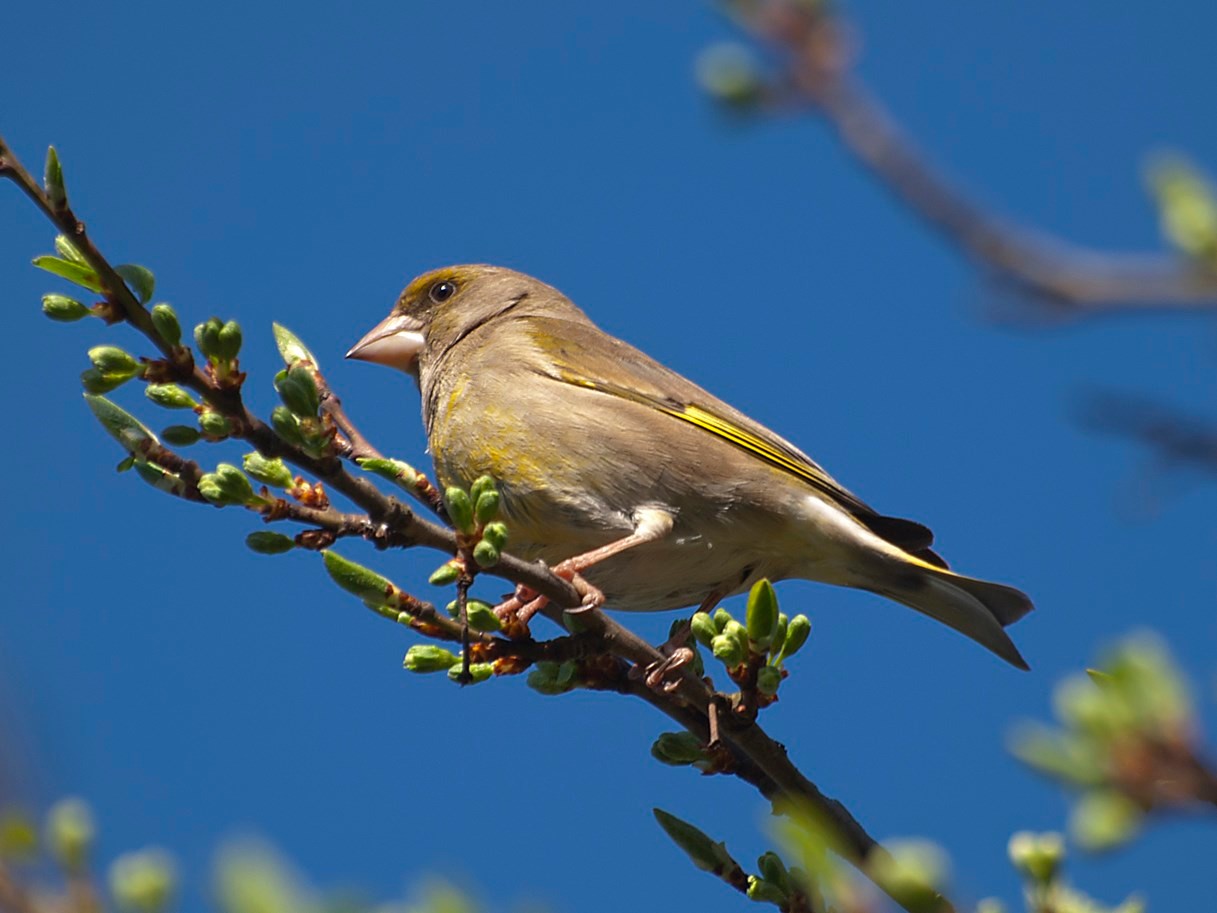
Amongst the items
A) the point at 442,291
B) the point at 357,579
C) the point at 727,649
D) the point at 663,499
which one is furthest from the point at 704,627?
the point at 442,291

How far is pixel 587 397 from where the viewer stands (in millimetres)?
5246

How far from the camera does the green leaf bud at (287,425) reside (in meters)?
2.89

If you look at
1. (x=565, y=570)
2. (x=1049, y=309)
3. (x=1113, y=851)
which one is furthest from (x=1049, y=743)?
(x=565, y=570)

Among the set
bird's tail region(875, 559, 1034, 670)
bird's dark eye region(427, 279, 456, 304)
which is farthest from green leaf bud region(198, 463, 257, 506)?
bird's dark eye region(427, 279, 456, 304)

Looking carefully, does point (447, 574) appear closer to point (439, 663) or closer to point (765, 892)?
point (439, 663)

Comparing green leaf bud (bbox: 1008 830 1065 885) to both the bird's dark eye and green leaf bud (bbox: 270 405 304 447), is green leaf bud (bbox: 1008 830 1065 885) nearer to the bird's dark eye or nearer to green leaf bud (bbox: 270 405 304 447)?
green leaf bud (bbox: 270 405 304 447)

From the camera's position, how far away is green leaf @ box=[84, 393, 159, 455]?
10.2 feet

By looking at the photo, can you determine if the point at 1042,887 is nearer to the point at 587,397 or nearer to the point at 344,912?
the point at 344,912

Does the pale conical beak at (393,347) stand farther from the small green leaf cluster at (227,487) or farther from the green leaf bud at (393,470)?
the small green leaf cluster at (227,487)

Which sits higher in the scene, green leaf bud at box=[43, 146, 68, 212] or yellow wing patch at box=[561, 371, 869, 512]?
yellow wing patch at box=[561, 371, 869, 512]

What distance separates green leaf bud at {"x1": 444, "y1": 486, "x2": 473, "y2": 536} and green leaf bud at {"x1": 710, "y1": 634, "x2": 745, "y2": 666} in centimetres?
71

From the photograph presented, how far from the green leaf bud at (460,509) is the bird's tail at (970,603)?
2.31 metres

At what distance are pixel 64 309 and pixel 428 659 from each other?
1149mm

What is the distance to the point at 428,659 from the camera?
3.36m
